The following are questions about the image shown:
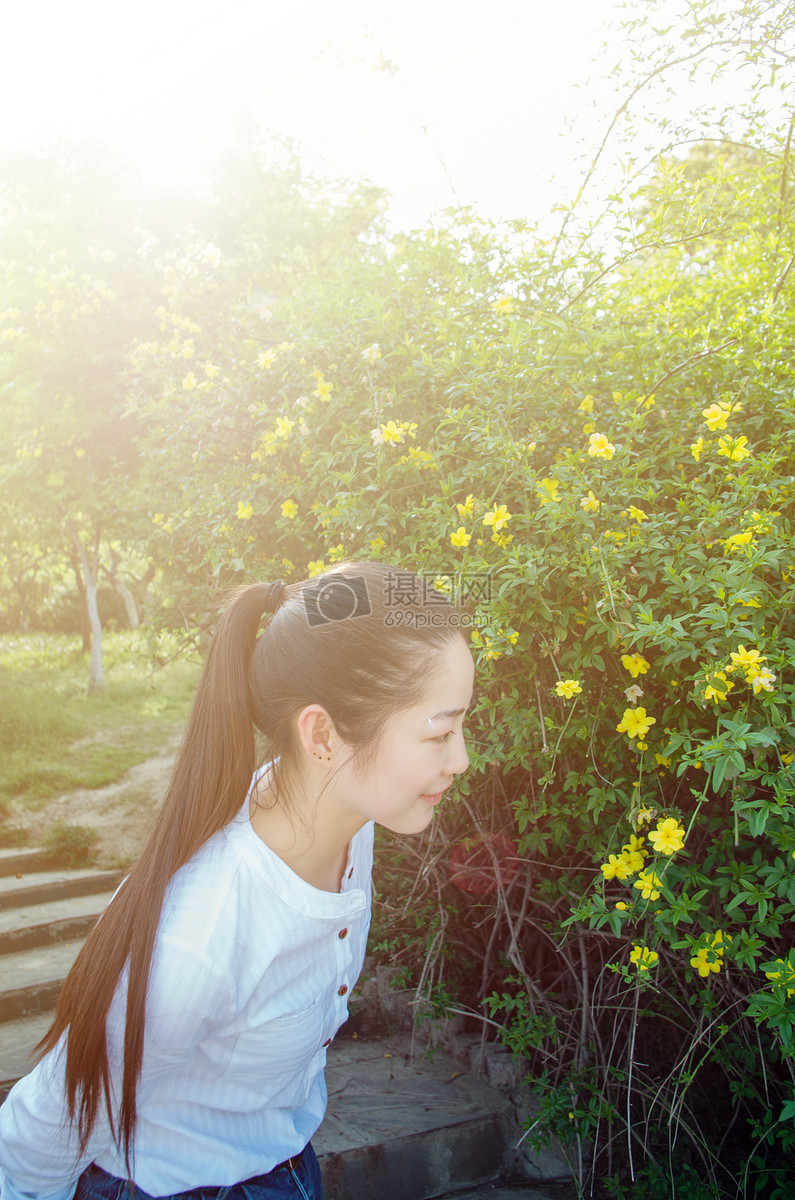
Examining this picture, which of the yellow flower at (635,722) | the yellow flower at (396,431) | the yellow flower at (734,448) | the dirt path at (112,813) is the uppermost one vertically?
the yellow flower at (396,431)

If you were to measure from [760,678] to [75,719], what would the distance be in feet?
24.1

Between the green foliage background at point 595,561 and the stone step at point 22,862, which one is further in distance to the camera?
the stone step at point 22,862

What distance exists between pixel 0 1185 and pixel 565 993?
1479mm

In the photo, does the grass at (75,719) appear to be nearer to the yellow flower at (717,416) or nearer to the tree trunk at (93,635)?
the tree trunk at (93,635)

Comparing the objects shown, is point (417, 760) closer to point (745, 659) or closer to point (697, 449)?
point (745, 659)

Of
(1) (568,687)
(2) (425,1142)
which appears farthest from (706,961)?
(2) (425,1142)

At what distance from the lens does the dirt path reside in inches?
194

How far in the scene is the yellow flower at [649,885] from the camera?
135 cm

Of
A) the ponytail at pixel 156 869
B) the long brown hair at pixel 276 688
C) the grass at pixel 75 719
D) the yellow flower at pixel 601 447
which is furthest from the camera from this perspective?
the grass at pixel 75 719

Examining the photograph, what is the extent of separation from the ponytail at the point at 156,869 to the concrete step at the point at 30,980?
240 cm

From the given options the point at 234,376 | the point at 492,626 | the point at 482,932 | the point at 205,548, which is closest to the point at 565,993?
the point at 482,932

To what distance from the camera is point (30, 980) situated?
10.4ft

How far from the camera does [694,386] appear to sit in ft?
6.49

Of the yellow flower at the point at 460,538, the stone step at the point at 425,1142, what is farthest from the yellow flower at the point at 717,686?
the stone step at the point at 425,1142
